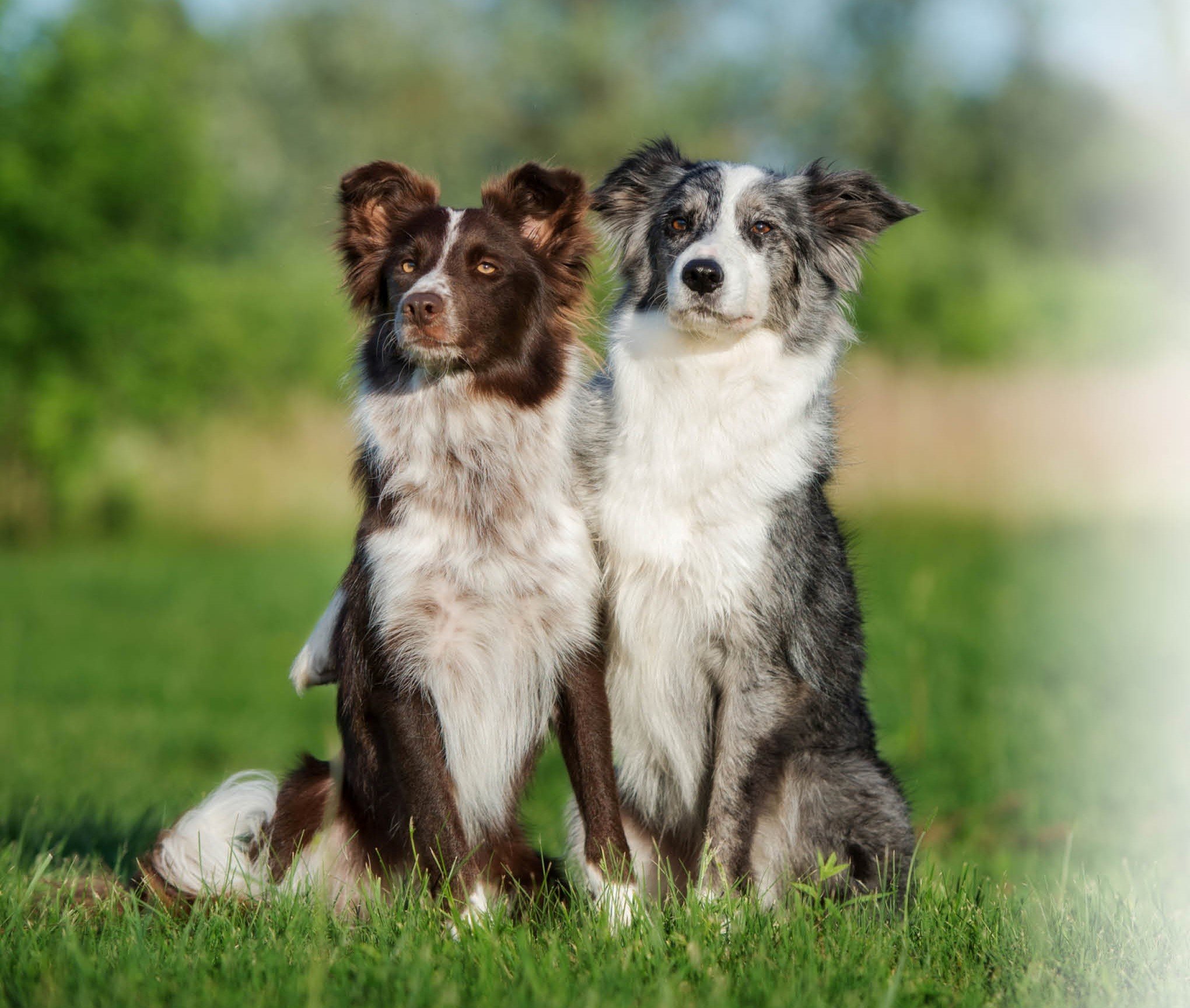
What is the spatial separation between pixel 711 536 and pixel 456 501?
877 mm

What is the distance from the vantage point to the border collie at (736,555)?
440 cm

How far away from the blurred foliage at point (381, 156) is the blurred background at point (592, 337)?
3.1 inches

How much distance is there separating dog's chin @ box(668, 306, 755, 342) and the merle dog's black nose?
7 centimetres

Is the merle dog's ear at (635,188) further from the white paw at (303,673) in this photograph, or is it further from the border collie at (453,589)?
the white paw at (303,673)

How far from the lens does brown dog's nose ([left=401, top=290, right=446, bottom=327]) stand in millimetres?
4172

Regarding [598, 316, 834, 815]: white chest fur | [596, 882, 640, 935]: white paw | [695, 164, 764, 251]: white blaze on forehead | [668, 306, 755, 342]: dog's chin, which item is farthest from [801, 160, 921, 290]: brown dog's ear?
[596, 882, 640, 935]: white paw

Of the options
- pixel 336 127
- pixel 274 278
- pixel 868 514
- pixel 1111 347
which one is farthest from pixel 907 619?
pixel 336 127

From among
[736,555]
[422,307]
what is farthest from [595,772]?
[422,307]

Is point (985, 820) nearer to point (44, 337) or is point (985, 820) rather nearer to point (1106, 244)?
point (44, 337)

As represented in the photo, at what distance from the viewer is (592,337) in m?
4.82

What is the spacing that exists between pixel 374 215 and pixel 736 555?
177cm

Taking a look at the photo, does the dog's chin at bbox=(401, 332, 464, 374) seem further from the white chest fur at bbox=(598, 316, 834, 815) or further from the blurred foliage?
the blurred foliage

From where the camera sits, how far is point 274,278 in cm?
2406

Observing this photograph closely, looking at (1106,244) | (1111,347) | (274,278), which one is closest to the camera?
(1111,347)
